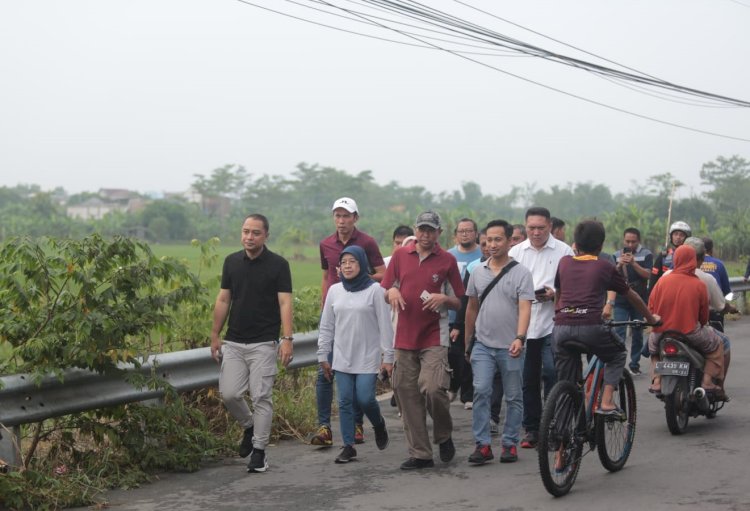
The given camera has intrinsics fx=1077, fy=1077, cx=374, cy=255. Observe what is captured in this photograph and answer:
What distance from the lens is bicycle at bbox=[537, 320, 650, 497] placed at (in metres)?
6.67

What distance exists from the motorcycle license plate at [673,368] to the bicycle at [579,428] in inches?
43.3

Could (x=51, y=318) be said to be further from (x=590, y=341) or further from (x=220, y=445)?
(x=590, y=341)

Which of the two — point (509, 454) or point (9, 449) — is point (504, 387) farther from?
point (9, 449)

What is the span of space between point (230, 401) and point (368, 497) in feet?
5.14

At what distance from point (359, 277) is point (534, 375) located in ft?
5.90

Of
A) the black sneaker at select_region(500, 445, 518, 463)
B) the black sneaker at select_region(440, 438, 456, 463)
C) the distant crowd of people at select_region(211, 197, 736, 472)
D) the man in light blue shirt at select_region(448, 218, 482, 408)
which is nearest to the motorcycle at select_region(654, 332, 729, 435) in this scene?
the distant crowd of people at select_region(211, 197, 736, 472)

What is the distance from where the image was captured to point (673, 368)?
8.84 m

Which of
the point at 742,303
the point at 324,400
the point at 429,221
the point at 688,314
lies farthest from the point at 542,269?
the point at 742,303

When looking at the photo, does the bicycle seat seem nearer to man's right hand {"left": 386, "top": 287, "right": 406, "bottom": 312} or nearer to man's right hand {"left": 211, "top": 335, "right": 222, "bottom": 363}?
man's right hand {"left": 386, "top": 287, "right": 406, "bottom": 312}

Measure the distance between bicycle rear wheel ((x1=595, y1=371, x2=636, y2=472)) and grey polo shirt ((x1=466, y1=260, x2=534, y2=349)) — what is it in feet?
3.11

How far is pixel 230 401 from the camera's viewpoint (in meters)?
8.05

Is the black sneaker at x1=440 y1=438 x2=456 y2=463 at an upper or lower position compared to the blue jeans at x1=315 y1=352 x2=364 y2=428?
lower

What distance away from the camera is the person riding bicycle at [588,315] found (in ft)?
24.3

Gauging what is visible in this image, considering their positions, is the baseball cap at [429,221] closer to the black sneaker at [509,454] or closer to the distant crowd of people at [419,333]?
the distant crowd of people at [419,333]
